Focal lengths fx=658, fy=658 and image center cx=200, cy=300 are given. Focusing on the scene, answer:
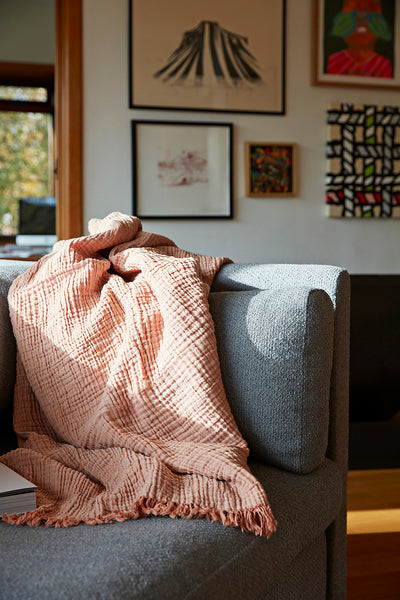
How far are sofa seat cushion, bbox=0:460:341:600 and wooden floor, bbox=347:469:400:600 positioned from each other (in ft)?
2.45

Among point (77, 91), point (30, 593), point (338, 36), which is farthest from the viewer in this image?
point (338, 36)

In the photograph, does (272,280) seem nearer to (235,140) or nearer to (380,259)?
(235,140)

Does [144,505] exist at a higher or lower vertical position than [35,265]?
lower

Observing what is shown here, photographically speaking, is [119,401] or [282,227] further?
[282,227]

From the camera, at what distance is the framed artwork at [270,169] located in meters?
2.91

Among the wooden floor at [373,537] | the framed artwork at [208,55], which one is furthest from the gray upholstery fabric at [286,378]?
the framed artwork at [208,55]

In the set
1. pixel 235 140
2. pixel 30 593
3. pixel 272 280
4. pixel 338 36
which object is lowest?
pixel 30 593

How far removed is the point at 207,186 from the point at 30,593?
2267 mm

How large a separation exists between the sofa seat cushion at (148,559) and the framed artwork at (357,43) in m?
2.37

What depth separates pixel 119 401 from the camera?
130cm

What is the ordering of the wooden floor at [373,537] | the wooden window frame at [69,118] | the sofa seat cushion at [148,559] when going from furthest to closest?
the wooden window frame at [69,118], the wooden floor at [373,537], the sofa seat cushion at [148,559]

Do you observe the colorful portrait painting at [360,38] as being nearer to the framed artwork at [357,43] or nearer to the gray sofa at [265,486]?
the framed artwork at [357,43]

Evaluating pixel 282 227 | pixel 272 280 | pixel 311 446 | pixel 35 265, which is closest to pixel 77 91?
pixel 282 227

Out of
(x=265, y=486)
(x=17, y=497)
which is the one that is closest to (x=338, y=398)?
(x=265, y=486)
